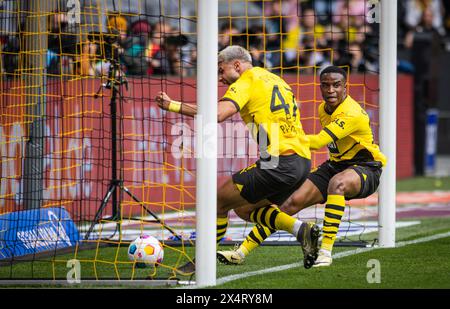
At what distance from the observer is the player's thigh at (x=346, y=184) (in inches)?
416

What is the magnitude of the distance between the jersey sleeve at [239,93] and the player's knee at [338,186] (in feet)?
5.36

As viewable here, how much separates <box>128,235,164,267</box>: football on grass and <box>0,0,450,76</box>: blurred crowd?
2.25 meters

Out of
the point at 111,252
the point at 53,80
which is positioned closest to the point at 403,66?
the point at 53,80

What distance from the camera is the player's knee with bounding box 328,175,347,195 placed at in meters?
10.6

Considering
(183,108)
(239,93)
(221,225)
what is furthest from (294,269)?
(183,108)

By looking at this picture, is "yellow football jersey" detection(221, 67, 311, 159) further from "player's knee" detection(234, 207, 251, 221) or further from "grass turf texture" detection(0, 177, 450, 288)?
"grass turf texture" detection(0, 177, 450, 288)

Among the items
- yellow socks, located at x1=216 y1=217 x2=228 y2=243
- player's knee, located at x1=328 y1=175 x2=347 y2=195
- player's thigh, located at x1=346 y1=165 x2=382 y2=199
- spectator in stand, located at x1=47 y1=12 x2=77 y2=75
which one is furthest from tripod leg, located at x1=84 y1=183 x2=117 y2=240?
player's thigh, located at x1=346 y1=165 x2=382 y2=199

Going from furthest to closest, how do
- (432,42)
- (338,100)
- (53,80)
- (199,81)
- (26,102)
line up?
(432,42)
(53,80)
(26,102)
(338,100)
(199,81)

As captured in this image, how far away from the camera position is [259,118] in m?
9.64

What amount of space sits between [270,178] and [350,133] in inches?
57.8

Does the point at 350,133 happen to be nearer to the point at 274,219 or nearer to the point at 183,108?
the point at 274,219

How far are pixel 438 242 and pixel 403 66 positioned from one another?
1147 centimetres
